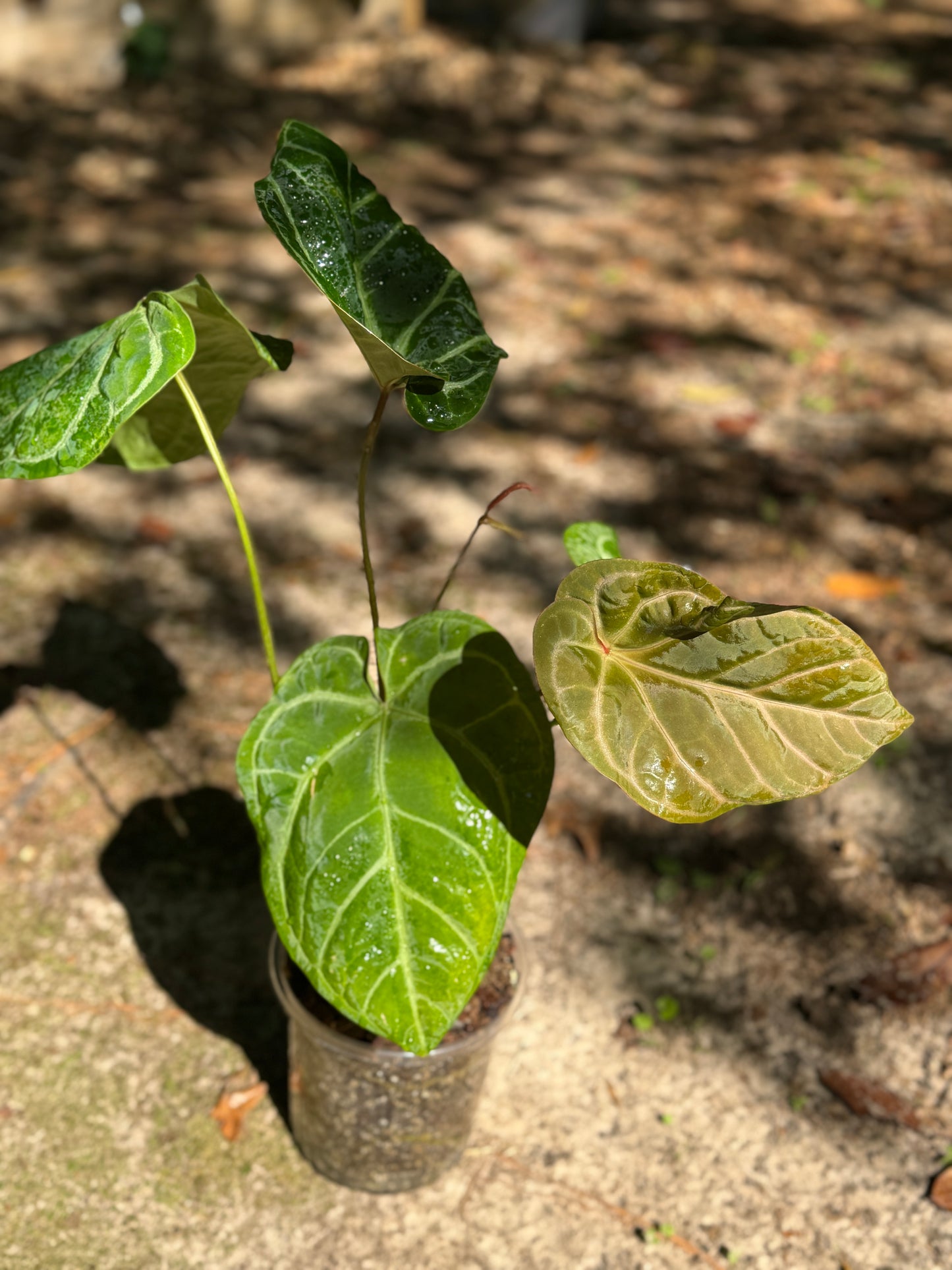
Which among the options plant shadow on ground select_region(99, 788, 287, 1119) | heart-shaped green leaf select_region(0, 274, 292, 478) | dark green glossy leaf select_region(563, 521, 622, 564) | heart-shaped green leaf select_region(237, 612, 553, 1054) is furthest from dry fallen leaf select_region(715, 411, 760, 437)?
heart-shaped green leaf select_region(237, 612, 553, 1054)

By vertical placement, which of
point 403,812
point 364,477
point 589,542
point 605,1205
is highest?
point 364,477

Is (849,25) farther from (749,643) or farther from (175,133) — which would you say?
(749,643)

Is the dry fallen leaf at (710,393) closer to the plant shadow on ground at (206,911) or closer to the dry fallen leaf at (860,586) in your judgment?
the dry fallen leaf at (860,586)

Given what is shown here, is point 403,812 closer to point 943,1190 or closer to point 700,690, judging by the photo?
point 700,690

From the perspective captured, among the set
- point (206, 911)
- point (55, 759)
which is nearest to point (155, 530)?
point (55, 759)

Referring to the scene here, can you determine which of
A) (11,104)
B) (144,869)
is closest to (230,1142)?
(144,869)

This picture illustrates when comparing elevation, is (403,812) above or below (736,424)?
above
